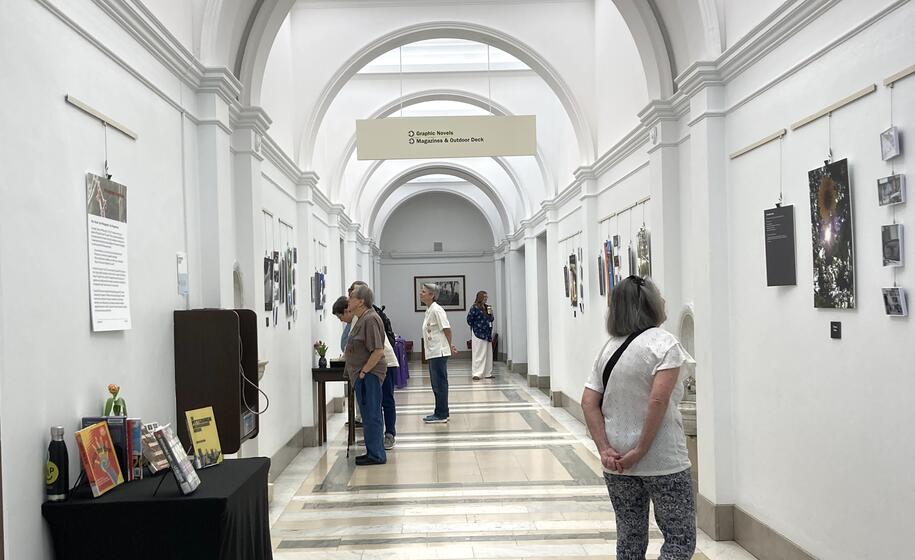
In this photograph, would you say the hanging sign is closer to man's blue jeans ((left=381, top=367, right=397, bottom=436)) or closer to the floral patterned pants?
man's blue jeans ((left=381, top=367, right=397, bottom=436))

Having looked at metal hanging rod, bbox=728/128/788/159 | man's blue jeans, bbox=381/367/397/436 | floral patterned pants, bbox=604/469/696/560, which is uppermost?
metal hanging rod, bbox=728/128/788/159

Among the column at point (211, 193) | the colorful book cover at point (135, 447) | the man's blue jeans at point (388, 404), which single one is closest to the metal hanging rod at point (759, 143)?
the column at point (211, 193)

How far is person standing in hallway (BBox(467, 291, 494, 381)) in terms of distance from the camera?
16.0 metres

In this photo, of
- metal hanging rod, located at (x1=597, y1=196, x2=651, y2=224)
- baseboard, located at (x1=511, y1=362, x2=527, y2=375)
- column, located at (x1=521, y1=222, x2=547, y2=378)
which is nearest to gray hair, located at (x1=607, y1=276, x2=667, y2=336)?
metal hanging rod, located at (x1=597, y1=196, x2=651, y2=224)

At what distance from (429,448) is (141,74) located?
5.90 metres

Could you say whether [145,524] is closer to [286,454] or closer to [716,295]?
[716,295]

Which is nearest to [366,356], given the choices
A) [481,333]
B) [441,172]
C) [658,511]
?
[658,511]

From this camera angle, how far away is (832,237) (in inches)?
151

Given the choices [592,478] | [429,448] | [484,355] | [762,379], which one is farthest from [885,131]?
[484,355]

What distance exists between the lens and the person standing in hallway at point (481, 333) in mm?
16000

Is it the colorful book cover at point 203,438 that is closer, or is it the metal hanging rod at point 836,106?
the metal hanging rod at point 836,106

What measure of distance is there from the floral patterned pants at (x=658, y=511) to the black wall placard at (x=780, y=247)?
1639 millimetres

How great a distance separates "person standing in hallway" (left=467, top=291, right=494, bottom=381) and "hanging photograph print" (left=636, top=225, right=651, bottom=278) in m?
8.13

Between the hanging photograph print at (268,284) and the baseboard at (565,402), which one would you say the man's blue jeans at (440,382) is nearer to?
the baseboard at (565,402)
